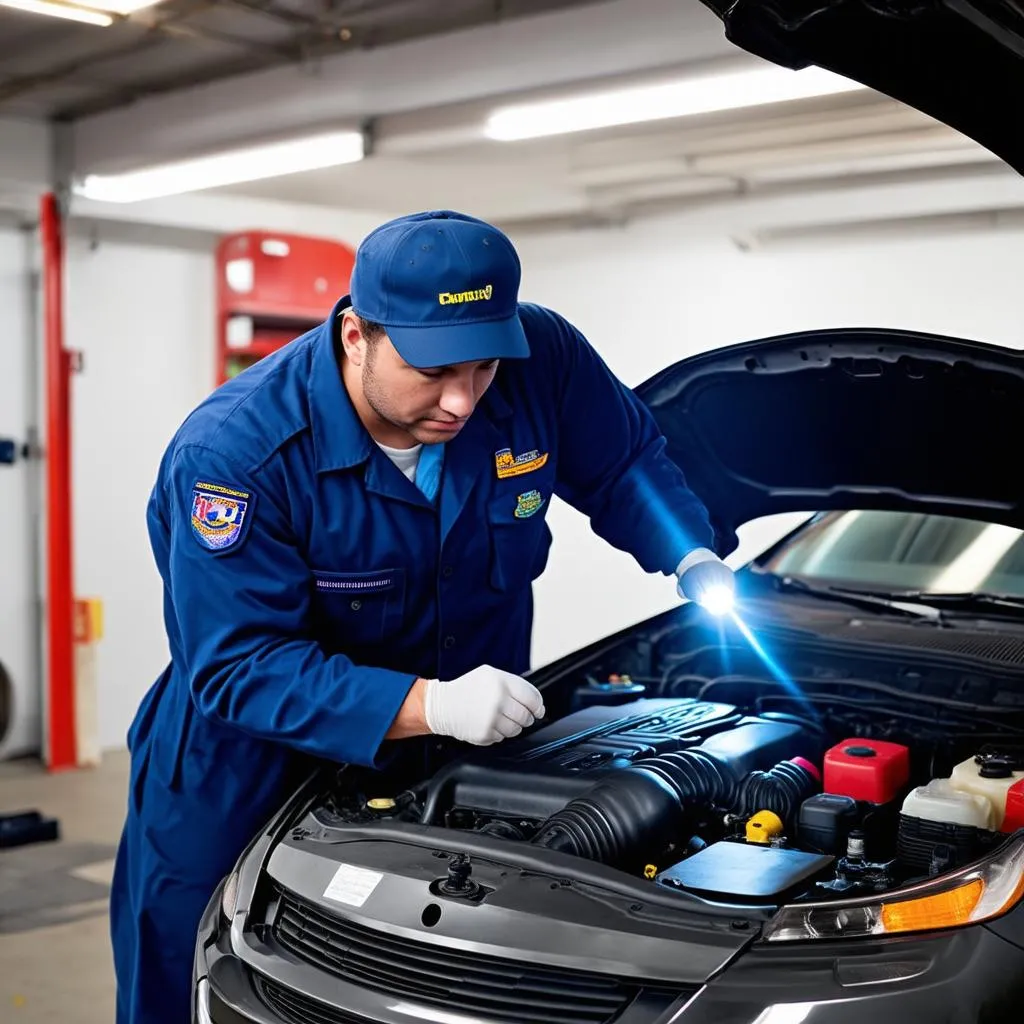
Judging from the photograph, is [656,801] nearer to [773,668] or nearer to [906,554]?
[773,668]

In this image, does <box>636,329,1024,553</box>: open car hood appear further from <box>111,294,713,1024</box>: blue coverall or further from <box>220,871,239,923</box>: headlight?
<box>220,871,239,923</box>: headlight

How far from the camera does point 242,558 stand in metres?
2.18

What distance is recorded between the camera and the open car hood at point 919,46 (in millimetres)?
1717

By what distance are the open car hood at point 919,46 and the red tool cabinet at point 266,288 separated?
5.02 metres

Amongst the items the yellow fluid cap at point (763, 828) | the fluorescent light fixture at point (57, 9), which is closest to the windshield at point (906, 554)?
the yellow fluid cap at point (763, 828)

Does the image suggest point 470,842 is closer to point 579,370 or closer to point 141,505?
point 579,370

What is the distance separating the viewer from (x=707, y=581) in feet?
8.11

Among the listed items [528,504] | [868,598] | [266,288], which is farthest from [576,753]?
[266,288]

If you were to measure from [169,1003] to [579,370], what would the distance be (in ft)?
4.73

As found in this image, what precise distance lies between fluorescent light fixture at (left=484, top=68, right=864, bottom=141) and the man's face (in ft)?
6.79

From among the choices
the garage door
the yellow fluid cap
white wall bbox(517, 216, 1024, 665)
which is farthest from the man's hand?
the garage door

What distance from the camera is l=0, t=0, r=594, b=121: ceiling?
477 centimetres

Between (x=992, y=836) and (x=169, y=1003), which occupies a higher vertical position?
(x=992, y=836)

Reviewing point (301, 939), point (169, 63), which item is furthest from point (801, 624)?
point (169, 63)
